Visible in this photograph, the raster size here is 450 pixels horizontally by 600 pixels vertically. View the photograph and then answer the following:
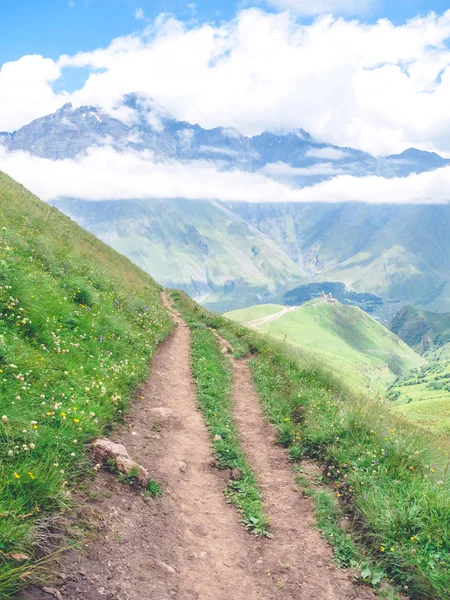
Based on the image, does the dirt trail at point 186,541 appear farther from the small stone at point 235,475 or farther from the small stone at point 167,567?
the small stone at point 235,475

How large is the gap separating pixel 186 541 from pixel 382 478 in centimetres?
457

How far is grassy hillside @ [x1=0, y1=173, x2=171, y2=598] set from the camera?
18.0 feet

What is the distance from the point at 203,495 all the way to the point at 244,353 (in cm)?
1572

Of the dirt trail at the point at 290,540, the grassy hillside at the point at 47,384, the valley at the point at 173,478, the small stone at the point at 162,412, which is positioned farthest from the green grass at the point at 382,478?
the grassy hillside at the point at 47,384

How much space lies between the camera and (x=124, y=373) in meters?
12.7

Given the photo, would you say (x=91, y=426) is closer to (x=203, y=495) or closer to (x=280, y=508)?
(x=203, y=495)

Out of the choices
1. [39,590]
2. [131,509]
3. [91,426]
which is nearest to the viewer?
[39,590]

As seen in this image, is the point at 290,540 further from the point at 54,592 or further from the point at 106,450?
the point at 54,592

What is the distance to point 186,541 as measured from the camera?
7.49 metres

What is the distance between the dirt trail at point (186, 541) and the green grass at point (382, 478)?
84 cm

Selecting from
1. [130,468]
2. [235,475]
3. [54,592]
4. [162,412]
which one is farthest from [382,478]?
[54,592]

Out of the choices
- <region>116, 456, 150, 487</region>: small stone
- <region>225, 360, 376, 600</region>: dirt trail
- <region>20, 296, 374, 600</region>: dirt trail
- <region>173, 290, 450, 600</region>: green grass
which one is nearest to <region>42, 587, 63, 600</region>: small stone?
<region>20, 296, 374, 600</region>: dirt trail

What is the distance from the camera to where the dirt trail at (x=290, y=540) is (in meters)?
6.93

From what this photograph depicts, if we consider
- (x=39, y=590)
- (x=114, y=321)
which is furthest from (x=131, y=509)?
(x=114, y=321)
